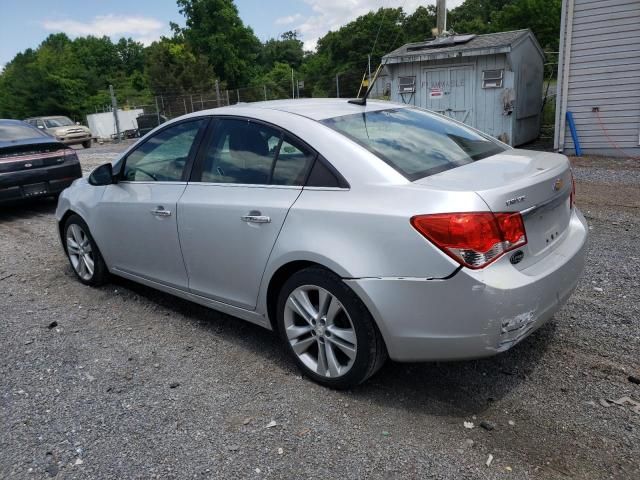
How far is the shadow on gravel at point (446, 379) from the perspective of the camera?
9.79ft

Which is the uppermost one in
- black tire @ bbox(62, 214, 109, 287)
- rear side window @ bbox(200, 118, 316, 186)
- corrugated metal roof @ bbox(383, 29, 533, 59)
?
corrugated metal roof @ bbox(383, 29, 533, 59)

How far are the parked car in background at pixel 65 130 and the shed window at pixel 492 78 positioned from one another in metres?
20.4

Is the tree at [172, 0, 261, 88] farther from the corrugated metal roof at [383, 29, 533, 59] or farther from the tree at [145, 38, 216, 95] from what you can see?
the corrugated metal roof at [383, 29, 533, 59]

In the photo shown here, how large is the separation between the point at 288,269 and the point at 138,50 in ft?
337

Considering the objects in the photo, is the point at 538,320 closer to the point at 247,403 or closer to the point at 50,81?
the point at 247,403

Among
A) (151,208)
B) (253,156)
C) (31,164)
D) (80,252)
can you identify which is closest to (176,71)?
(31,164)

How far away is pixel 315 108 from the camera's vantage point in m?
3.63

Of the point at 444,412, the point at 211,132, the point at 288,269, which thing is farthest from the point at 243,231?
the point at 444,412

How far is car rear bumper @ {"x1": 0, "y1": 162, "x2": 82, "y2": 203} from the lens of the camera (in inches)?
319

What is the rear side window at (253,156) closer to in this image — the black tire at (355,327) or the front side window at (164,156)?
the front side window at (164,156)

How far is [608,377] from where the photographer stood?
10.2 ft

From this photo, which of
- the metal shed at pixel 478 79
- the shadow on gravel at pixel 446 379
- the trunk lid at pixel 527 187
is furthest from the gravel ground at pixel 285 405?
the metal shed at pixel 478 79

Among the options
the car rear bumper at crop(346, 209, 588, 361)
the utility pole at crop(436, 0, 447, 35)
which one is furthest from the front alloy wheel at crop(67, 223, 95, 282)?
the utility pole at crop(436, 0, 447, 35)

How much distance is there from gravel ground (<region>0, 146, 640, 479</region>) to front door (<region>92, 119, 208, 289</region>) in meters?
0.47
